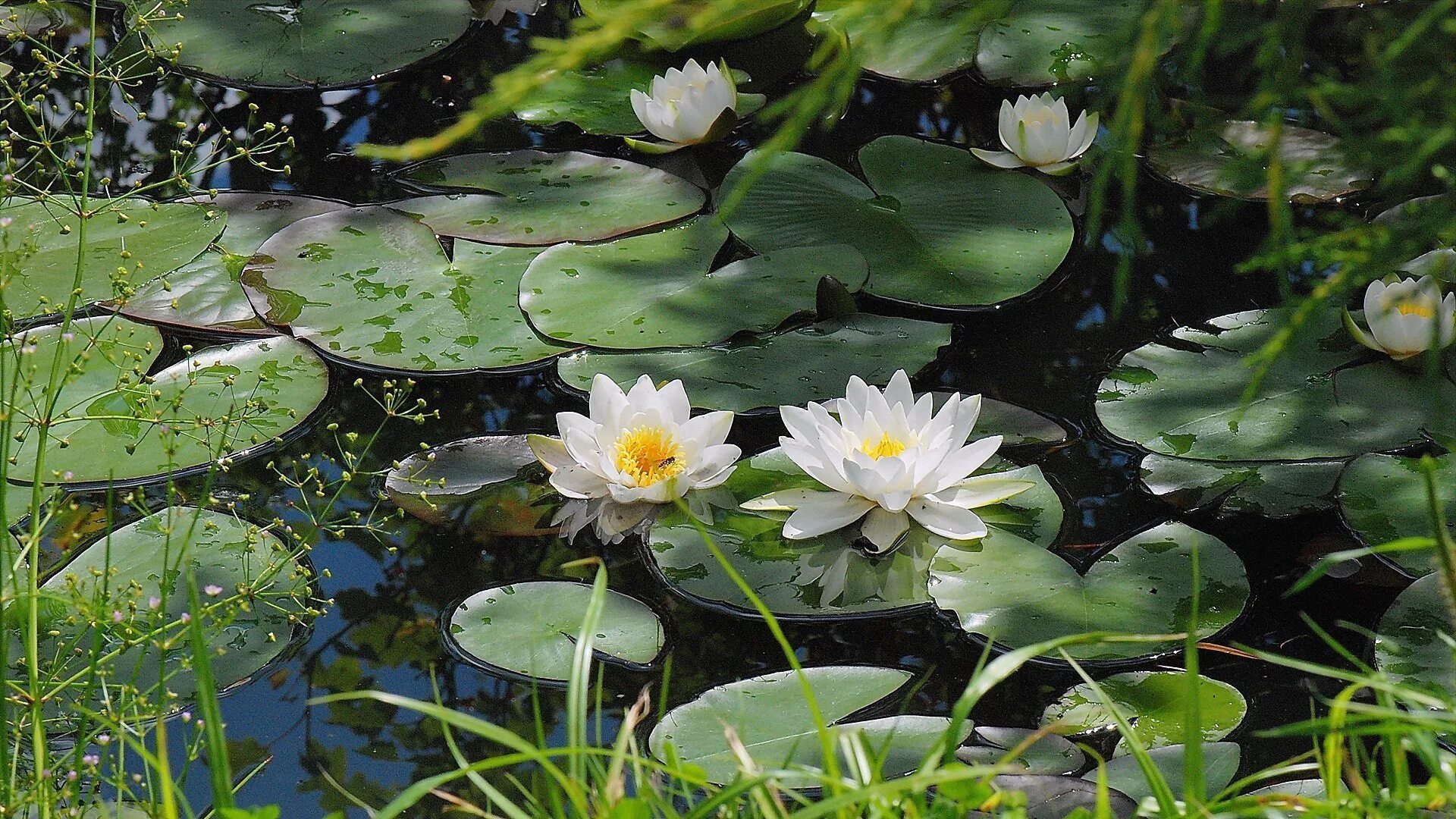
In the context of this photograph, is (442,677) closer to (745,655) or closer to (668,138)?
(745,655)

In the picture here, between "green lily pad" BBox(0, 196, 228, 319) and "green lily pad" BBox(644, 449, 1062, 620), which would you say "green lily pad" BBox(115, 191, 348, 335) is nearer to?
"green lily pad" BBox(0, 196, 228, 319)

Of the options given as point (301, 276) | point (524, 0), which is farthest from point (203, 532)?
point (524, 0)

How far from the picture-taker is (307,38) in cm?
296

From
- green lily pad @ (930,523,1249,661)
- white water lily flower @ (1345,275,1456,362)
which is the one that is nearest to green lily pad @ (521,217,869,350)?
green lily pad @ (930,523,1249,661)

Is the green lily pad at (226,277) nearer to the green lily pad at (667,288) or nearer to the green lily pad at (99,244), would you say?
the green lily pad at (99,244)

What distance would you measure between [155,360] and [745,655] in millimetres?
1172

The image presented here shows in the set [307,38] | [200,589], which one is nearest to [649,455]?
[200,589]

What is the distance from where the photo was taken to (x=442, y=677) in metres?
1.57

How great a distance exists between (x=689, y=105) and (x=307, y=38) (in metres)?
1.07

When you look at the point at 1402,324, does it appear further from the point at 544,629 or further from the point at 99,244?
the point at 99,244

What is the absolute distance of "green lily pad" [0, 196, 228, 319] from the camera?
2.15 meters

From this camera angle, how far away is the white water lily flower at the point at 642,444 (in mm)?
1785

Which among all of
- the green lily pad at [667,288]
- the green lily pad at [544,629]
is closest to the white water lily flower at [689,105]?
the green lily pad at [667,288]

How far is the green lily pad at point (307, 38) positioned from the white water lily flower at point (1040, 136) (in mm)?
1419
